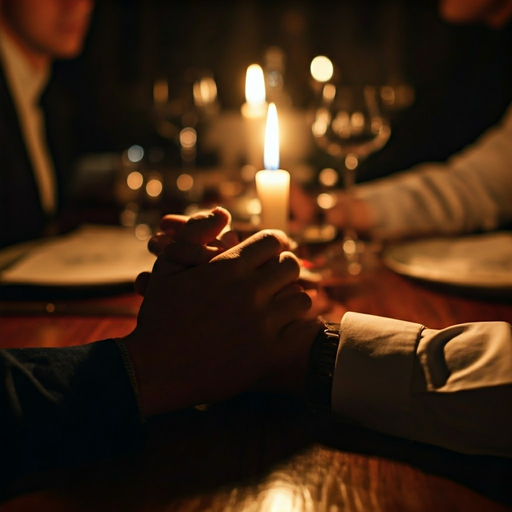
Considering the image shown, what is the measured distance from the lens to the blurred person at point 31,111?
168cm

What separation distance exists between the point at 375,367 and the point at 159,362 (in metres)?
0.17

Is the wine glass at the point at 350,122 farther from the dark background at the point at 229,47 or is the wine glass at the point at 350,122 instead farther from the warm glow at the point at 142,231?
the dark background at the point at 229,47

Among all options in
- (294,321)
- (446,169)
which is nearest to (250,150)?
(446,169)

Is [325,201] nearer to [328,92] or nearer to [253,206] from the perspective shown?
[253,206]

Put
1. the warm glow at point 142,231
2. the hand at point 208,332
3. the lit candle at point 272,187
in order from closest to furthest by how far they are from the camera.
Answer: the hand at point 208,332 < the lit candle at point 272,187 < the warm glow at point 142,231

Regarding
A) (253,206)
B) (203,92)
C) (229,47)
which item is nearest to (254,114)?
(203,92)

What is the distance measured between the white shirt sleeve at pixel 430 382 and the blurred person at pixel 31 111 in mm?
906

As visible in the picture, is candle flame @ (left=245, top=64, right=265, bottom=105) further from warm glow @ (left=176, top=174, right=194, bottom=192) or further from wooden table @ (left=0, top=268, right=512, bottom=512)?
wooden table @ (left=0, top=268, right=512, bottom=512)

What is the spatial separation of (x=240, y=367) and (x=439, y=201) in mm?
941

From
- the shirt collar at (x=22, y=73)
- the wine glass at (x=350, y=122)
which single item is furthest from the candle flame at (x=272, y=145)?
the shirt collar at (x=22, y=73)

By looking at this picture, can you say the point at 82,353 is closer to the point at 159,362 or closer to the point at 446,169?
the point at 159,362

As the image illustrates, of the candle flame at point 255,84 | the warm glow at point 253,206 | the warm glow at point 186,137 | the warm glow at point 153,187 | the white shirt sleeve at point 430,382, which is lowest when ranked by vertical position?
the white shirt sleeve at point 430,382

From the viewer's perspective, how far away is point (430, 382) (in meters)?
0.42

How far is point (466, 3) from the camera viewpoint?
6.22 feet
